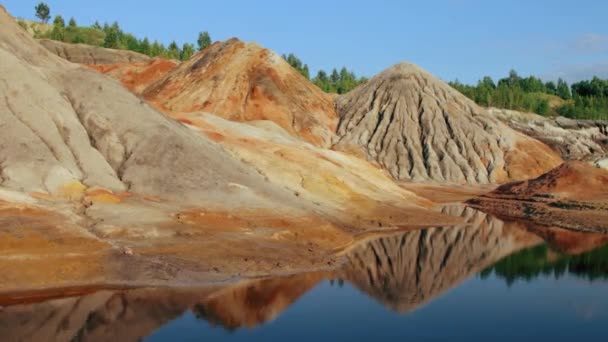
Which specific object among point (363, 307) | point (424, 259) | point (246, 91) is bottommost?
point (363, 307)

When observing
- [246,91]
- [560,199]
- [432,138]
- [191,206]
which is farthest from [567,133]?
[191,206]

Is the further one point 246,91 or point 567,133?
point 567,133

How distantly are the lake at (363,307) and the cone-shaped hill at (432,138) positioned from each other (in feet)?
214

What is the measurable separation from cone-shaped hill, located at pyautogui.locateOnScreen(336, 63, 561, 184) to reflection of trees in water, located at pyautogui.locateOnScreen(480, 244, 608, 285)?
188 ft

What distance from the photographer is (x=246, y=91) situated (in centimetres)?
11294

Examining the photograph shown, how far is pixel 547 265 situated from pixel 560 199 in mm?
38482

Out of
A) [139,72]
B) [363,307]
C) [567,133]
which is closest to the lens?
[363,307]

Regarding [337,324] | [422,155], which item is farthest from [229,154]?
[422,155]

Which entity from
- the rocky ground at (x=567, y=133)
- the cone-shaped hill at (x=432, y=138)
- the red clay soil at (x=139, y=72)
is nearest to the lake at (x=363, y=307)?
the cone-shaped hill at (x=432, y=138)

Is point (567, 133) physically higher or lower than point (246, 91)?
higher

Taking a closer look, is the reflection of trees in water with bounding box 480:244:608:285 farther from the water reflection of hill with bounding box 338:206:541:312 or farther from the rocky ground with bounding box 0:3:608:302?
the rocky ground with bounding box 0:3:608:302

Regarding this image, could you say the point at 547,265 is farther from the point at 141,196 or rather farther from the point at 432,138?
the point at 432,138

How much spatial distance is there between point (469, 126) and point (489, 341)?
94913 mm

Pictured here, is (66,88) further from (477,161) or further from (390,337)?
(477,161)
